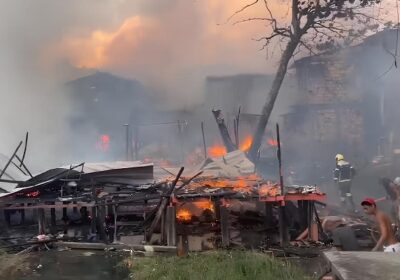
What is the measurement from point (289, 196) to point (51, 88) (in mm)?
15967

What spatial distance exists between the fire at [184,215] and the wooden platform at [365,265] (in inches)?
210

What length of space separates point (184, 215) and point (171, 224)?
94cm

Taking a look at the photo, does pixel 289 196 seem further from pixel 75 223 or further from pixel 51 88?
pixel 51 88

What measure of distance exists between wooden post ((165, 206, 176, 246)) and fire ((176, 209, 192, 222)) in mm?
800

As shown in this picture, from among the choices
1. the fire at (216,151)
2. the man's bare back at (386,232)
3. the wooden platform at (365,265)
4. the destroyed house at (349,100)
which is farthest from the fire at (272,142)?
the wooden platform at (365,265)

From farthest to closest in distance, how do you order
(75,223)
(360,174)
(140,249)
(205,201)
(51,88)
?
1. (51,88)
2. (360,174)
3. (75,223)
4. (205,201)
5. (140,249)

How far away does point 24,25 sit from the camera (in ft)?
67.6

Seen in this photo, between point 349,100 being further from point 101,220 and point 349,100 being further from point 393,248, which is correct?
point 393,248

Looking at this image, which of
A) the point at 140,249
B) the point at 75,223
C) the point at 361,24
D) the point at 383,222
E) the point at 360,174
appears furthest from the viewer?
the point at 361,24

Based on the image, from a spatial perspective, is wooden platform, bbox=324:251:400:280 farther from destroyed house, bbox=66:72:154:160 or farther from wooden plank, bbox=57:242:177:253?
destroyed house, bbox=66:72:154:160

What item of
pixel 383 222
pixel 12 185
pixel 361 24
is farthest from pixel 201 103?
pixel 383 222

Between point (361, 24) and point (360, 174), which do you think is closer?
point (360, 174)

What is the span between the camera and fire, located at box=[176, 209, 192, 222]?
9945 mm

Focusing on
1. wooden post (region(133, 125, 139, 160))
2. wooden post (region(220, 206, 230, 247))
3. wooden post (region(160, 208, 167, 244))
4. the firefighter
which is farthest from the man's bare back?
wooden post (region(133, 125, 139, 160))
